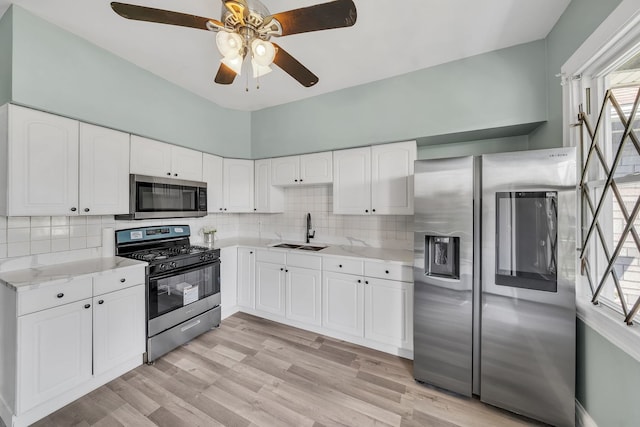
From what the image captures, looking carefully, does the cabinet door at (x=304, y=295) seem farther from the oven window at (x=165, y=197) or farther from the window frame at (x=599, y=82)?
the window frame at (x=599, y=82)

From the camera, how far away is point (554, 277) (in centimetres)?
148

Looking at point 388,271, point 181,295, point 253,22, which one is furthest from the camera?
point 181,295

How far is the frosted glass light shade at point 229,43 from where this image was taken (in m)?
1.24

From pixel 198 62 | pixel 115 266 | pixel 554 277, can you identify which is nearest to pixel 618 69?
pixel 554 277

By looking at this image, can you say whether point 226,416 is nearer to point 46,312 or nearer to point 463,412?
point 46,312

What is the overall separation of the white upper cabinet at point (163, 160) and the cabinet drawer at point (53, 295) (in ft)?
3.46

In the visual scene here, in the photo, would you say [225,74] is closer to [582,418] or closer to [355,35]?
[355,35]

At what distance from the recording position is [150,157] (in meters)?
2.37

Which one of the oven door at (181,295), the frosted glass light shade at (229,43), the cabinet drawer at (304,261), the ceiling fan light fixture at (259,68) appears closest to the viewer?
the frosted glass light shade at (229,43)

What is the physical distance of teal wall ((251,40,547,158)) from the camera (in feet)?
6.16

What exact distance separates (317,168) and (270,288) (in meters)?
1.54

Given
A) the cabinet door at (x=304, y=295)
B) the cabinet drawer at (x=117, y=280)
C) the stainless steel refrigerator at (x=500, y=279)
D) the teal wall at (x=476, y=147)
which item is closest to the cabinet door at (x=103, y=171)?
the cabinet drawer at (x=117, y=280)

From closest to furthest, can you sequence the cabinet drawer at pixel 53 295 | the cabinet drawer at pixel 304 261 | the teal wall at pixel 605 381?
the teal wall at pixel 605 381, the cabinet drawer at pixel 53 295, the cabinet drawer at pixel 304 261

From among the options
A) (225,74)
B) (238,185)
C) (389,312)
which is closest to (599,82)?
(389,312)
